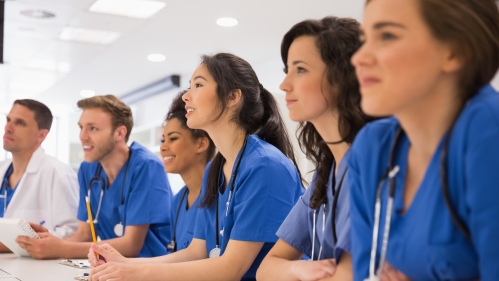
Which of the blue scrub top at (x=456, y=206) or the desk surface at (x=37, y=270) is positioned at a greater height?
the blue scrub top at (x=456, y=206)

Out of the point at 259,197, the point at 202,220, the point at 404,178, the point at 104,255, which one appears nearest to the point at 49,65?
the point at 202,220

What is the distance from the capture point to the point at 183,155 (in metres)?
2.95

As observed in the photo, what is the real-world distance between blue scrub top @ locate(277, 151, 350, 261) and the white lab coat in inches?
80.9

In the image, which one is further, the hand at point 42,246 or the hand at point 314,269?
the hand at point 42,246

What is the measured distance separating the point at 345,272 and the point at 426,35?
0.67m

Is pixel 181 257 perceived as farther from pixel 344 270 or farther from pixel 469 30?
pixel 469 30

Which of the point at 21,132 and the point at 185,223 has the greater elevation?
the point at 21,132

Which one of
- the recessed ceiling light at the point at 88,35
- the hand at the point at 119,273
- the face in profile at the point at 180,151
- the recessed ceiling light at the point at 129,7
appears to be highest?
the recessed ceiling light at the point at 129,7

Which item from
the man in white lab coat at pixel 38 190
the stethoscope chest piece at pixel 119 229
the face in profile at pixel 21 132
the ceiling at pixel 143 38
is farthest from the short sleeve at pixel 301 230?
the ceiling at pixel 143 38

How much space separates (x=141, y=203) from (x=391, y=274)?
2084 millimetres

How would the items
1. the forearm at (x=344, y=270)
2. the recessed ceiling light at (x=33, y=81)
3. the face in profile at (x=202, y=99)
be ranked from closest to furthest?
the forearm at (x=344, y=270), the face in profile at (x=202, y=99), the recessed ceiling light at (x=33, y=81)

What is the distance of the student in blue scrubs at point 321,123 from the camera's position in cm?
160

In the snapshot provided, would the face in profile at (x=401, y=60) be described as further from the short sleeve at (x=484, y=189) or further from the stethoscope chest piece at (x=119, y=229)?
the stethoscope chest piece at (x=119, y=229)

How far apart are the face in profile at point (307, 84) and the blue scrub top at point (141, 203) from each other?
62.4 inches
